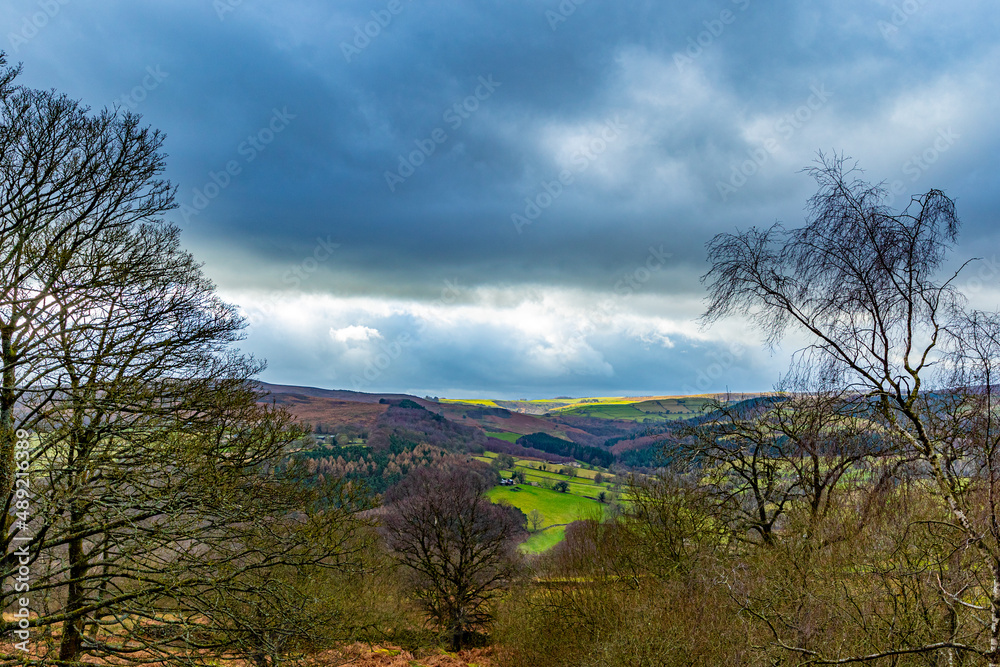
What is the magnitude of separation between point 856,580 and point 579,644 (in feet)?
25.6

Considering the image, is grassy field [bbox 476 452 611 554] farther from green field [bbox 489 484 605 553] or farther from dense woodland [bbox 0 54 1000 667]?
dense woodland [bbox 0 54 1000 667]

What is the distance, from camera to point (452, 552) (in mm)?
31562

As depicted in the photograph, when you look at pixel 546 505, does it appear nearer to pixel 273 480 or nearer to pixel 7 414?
pixel 273 480

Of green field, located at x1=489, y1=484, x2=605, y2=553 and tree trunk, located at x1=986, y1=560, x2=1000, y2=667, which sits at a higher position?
tree trunk, located at x1=986, y1=560, x2=1000, y2=667

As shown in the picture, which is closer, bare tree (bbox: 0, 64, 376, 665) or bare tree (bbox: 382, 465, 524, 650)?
bare tree (bbox: 0, 64, 376, 665)

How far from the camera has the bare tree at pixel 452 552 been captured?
28812 mm

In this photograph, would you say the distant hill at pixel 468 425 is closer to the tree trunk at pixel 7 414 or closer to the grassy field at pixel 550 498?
the tree trunk at pixel 7 414

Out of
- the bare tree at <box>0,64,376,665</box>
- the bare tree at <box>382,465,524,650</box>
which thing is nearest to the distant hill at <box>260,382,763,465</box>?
the bare tree at <box>0,64,376,665</box>

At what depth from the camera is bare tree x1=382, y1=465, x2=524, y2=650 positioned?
28.8m

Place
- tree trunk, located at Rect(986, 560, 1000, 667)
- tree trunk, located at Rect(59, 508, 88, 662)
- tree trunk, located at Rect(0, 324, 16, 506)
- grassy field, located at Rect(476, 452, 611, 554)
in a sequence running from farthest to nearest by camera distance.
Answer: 1. grassy field, located at Rect(476, 452, 611, 554)
2. tree trunk, located at Rect(59, 508, 88, 662)
3. tree trunk, located at Rect(0, 324, 16, 506)
4. tree trunk, located at Rect(986, 560, 1000, 667)

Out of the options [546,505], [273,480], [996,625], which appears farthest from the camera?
[546,505]

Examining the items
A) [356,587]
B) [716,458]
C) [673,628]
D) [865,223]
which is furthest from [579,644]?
[865,223]

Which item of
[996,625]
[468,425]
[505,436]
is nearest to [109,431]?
[996,625]

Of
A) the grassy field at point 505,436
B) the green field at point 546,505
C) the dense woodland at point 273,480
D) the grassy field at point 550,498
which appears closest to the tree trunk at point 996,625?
the dense woodland at point 273,480
